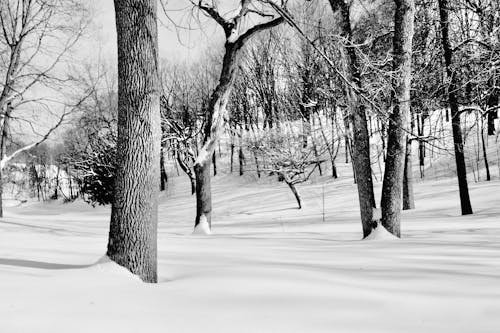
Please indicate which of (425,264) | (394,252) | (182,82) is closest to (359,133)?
(394,252)

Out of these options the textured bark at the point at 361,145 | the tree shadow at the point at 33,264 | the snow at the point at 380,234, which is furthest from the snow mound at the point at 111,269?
the textured bark at the point at 361,145

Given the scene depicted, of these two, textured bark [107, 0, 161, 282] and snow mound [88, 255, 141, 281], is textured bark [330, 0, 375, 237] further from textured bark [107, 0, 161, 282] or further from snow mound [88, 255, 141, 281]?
snow mound [88, 255, 141, 281]

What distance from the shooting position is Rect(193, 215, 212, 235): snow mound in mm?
10375

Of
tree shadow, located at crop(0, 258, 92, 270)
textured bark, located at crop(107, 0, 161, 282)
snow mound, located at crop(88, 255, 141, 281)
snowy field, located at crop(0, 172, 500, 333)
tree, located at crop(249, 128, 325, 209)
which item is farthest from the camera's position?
tree, located at crop(249, 128, 325, 209)

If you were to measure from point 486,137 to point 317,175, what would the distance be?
37.8ft

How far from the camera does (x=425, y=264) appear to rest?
13.8ft

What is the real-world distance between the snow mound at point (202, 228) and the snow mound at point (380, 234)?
4.39 m

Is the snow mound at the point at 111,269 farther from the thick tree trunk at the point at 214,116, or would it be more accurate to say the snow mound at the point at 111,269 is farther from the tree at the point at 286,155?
the tree at the point at 286,155

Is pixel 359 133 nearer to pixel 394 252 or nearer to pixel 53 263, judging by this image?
pixel 394 252

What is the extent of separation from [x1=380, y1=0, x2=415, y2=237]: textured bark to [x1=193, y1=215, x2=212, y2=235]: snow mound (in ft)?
15.2

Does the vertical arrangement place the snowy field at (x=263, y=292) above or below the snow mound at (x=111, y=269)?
below

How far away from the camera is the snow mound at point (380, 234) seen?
749cm

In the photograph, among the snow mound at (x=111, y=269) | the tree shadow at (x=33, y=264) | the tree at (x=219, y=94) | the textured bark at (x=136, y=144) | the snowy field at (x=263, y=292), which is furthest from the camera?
the tree at (x=219, y=94)

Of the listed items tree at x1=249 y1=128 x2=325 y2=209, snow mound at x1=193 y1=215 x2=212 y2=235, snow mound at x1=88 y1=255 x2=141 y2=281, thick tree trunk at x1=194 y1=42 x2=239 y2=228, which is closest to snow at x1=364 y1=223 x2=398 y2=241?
snow mound at x1=193 y1=215 x2=212 y2=235
